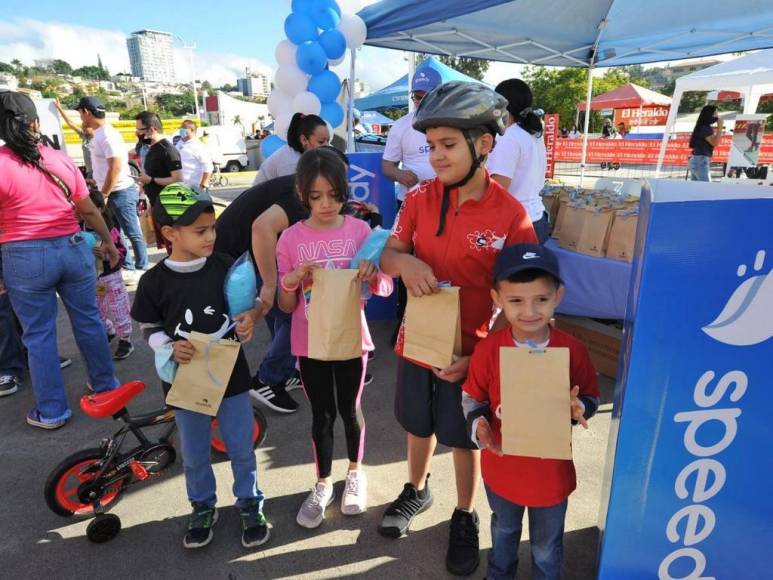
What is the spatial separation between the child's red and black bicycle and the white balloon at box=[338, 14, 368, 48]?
4.76 m

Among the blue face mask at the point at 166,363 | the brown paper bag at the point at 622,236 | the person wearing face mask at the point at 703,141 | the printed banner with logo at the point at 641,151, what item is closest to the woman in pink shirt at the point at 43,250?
the blue face mask at the point at 166,363

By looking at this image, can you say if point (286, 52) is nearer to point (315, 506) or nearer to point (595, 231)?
point (595, 231)

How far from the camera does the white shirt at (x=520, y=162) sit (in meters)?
3.38

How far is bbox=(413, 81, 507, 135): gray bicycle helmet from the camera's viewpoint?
1593 mm

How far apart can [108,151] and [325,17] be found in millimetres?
2765

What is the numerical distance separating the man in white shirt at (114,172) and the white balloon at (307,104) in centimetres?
196

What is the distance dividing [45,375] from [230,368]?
1.98 meters

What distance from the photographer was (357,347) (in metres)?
2.00

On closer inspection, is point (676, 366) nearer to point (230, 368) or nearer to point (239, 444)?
point (230, 368)

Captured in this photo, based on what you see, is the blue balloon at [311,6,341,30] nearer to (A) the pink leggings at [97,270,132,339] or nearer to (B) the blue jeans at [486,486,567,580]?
(A) the pink leggings at [97,270,132,339]

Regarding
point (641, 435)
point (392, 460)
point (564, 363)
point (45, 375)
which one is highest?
point (564, 363)

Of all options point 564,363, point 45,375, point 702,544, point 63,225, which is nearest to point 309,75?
point 63,225

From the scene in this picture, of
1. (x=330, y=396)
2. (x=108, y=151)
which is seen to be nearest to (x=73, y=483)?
(x=330, y=396)

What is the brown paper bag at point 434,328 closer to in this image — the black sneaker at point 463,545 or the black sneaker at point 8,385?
the black sneaker at point 463,545
